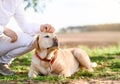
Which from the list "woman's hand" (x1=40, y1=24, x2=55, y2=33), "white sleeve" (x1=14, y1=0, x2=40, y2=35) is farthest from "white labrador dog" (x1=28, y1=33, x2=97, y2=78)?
"white sleeve" (x1=14, y1=0, x2=40, y2=35)

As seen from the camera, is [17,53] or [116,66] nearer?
[17,53]

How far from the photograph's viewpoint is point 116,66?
853 cm

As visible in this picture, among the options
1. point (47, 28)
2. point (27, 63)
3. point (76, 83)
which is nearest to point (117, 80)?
point (76, 83)

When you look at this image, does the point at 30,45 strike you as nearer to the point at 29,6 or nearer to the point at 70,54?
the point at 70,54

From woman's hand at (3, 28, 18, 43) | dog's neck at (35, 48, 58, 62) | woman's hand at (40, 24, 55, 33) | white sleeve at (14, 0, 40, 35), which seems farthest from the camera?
white sleeve at (14, 0, 40, 35)

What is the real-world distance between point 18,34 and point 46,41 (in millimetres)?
829

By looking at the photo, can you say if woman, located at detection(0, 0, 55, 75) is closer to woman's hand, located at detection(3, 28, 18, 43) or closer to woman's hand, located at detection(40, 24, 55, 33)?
woman's hand, located at detection(3, 28, 18, 43)

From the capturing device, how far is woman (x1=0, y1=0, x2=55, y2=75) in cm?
743

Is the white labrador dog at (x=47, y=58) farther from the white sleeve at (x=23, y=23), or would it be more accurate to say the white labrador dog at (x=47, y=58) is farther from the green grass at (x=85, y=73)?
the white sleeve at (x=23, y=23)

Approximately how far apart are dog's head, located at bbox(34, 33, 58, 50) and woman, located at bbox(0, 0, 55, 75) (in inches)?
13.1

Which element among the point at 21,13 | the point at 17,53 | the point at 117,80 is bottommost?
the point at 117,80

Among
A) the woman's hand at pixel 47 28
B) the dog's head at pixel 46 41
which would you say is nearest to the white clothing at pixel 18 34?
the woman's hand at pixel 47 28

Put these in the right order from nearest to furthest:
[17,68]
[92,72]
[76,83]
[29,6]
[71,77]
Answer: [76,83] < [71,77] < [92,72] < [17,68] < [29,6]

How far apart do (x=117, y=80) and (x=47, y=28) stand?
1.29 meters
